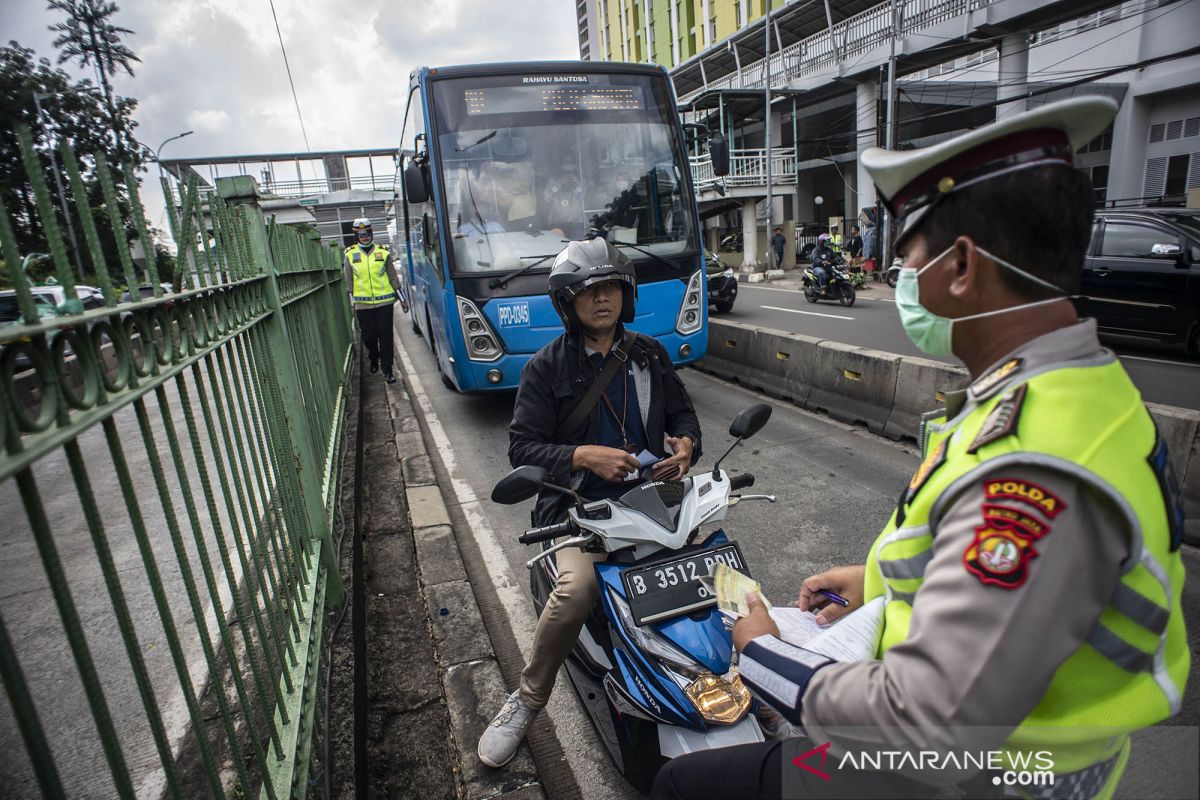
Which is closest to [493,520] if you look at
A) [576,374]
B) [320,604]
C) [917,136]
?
[320,604]

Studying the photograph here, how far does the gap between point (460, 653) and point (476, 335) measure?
3.48 metres

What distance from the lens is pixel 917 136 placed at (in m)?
29.4

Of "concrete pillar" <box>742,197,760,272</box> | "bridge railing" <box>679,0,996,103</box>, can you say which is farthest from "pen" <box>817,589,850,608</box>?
"concrete pillar" <box>742,197,760,272</box>

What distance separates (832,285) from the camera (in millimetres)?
15094

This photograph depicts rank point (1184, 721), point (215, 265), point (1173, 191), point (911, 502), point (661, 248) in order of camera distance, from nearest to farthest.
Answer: point (911, 502) → point (215, 265) → point (1184, 721) → point (661, 248) → point (1173, 191)

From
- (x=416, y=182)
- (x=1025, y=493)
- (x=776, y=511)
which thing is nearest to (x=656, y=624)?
(x=1025, y=493)

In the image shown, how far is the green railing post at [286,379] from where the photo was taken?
2.86 metres

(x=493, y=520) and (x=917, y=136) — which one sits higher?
(x=917, y=136)

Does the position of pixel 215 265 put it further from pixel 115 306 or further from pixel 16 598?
pixel 16 598

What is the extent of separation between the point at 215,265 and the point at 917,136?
3306 centimetres

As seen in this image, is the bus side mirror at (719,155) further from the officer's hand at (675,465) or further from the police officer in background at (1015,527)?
the police officer in background at (1015,527)

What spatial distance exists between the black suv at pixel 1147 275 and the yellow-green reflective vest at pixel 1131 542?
8018 mm

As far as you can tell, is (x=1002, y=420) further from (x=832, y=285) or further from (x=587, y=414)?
(x=832, y=285)

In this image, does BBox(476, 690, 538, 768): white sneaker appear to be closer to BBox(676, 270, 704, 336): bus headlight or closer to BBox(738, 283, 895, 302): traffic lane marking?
BBox(676, 270, 704, 336): bus headlight
